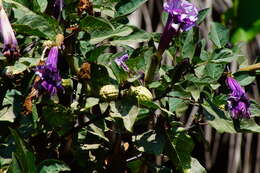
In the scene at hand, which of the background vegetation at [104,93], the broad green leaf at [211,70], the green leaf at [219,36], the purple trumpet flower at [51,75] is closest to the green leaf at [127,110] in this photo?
the background vegetation at [104,93]

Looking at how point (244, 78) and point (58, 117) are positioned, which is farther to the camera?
point (244, 78)

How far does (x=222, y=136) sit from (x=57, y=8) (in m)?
1.91

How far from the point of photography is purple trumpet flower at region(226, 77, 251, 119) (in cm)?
107

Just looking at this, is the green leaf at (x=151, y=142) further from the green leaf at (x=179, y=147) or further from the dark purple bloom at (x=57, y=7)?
the dark purple bloom at (x=57, y=7)

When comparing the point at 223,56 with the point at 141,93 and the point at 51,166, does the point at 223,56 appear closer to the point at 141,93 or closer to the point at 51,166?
the point at 141,93

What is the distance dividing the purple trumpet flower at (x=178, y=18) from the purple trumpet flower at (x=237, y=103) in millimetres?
148

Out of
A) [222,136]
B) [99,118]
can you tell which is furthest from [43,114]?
[222,136]

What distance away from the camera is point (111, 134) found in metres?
1.15

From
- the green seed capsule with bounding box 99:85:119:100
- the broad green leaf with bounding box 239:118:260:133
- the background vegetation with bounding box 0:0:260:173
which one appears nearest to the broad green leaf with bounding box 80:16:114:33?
the background vegetation with bounding box 0:0:260:173

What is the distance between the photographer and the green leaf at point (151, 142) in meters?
1.05

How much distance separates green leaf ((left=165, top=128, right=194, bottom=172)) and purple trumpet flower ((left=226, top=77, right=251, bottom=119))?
101 millimetres

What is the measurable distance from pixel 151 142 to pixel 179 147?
55 millimetres

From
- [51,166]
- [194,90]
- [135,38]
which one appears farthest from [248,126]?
[51,166]

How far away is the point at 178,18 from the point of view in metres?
1.06
